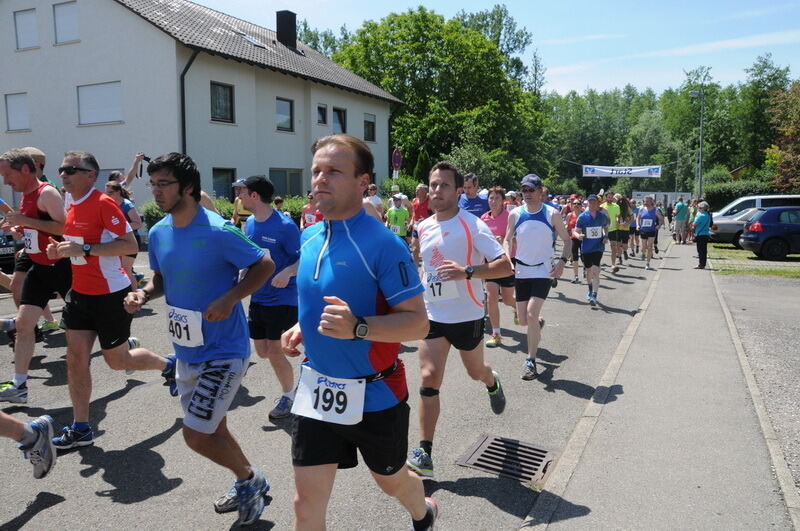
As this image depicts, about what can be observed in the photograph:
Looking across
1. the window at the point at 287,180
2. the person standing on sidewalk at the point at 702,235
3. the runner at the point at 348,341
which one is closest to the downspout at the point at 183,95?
the window at the point at 287,180

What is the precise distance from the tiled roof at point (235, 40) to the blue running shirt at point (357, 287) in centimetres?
2142

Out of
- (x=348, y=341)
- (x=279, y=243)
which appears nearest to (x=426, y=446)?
(x=348, y=341)

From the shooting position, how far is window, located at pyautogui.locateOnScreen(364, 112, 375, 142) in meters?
33.8

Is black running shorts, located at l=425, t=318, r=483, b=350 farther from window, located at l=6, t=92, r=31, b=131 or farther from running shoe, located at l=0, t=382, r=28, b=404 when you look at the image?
window, located at l=6, t=92, r=31, b=131

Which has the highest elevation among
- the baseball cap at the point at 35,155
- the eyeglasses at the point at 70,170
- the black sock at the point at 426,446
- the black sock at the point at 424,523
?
the baseball cap at the point at 35,155

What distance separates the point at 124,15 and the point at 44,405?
2136 centimetres

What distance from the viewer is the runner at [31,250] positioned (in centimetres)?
520

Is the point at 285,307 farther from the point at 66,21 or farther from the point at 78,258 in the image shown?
the point at 66,21

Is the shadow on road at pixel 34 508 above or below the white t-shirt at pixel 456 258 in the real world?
below

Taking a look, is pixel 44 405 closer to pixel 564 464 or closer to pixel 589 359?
pixel 564 464

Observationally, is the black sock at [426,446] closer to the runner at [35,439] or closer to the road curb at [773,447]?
the road curb at [773,447]

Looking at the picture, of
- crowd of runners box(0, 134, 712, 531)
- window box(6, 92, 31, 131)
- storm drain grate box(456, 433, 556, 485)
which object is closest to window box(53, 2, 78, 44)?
window box(6, 92, 31, 131)

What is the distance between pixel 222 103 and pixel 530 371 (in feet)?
69.4

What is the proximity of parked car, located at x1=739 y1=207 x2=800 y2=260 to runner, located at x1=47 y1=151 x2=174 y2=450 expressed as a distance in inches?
827
